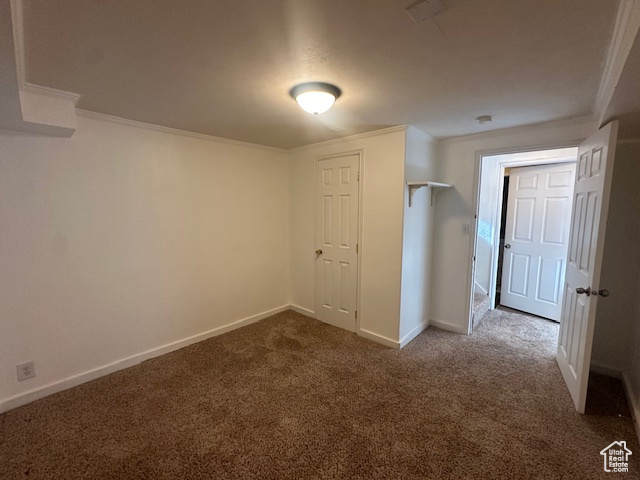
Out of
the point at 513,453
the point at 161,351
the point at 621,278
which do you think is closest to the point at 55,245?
the point at 161,351

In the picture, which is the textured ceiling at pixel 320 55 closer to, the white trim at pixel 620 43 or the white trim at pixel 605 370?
the white trim at pixel 620 43

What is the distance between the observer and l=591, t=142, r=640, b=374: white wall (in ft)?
7.78

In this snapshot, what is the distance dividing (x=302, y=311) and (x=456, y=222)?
2225 millimetres

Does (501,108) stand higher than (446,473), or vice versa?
(501,108)

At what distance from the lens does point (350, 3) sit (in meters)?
1.08

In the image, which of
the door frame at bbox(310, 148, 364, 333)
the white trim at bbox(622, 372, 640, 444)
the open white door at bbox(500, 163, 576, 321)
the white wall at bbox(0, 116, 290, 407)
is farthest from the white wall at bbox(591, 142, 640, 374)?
the white wall at bbox(0, 116, 290, 407)

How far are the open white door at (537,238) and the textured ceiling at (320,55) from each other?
1.61 metres

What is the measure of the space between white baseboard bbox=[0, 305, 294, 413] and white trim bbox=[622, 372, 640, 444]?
Answer: 342cm

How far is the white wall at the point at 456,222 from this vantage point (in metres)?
3.01

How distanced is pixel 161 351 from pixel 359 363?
76.0 inches

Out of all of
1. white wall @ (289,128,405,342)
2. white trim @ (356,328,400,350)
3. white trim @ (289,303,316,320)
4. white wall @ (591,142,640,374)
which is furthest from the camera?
white trim @ (289,303,316,320)

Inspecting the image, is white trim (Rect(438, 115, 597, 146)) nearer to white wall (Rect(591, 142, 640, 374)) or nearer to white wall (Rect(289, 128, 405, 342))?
white wall (Rect(591, 142, 640, 374))

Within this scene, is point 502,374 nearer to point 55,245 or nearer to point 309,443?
point 309,443
